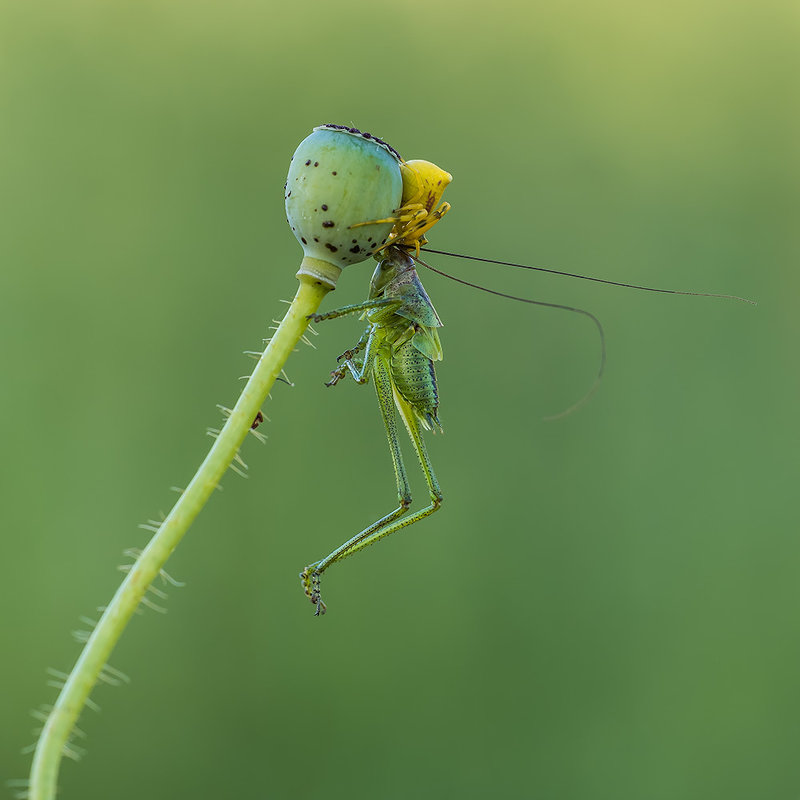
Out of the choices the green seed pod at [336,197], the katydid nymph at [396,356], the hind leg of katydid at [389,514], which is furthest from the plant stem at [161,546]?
the hind leg of katydid at [389,514]

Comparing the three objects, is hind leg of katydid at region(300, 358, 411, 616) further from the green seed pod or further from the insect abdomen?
the green seed pod

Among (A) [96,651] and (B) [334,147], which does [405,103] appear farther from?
(A) [96,651]

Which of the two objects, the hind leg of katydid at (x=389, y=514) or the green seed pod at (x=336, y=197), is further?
the hind leg of katydid at (x=389, y=514)

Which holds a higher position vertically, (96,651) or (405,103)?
(405,103)

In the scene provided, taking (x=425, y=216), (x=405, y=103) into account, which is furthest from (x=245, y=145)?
(x=425, y=216)

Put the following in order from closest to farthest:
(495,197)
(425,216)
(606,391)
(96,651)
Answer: (96,651), (425,216), (606,391), (495,197)

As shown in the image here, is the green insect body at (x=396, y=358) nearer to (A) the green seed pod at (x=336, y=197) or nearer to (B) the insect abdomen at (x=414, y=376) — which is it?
(B) the insect abdomen at (x=414, y=376)

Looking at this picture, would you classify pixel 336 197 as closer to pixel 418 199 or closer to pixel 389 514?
pixel 418 199
